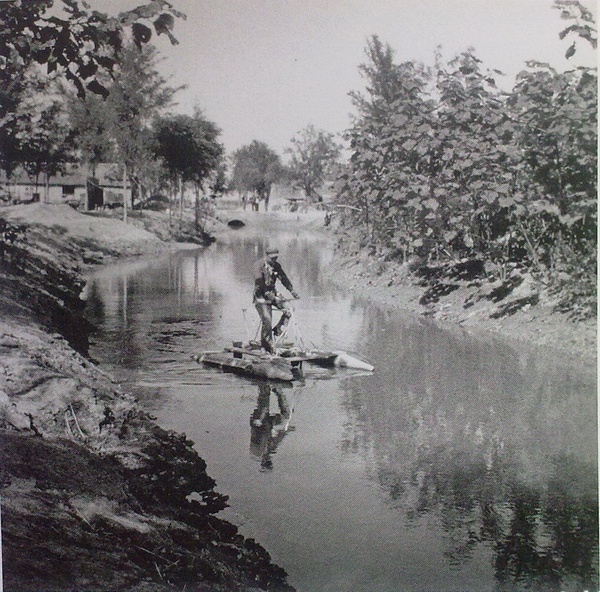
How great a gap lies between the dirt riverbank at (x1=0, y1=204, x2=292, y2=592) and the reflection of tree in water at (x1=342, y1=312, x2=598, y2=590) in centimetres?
154

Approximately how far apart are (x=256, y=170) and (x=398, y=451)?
60.8 feet

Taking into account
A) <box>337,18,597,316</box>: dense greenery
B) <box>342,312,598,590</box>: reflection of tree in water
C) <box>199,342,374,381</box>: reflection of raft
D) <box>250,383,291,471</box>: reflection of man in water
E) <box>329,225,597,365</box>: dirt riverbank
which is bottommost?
<box>250,383,291,471</box>: reflection of man in water

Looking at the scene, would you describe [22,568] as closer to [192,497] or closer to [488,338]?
[192,497]

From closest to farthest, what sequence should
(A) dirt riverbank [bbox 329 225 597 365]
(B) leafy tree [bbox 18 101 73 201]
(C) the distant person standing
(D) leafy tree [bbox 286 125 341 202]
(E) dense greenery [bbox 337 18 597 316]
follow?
(E) dense greenery [bbox 337 18 597 316], (A) dirt riverbank [bbox 329 225 597 365], (C) the distant person standing, (B) leafy tree [bbox 18 101 73 201], (D) leafy tree [bbox 286 125 341 202]

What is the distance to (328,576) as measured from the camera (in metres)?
4.59

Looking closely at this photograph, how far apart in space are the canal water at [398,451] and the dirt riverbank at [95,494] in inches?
13.2

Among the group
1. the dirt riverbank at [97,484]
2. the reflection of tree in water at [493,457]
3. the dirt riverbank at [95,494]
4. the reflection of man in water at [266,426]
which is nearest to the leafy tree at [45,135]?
the dirt riverbank at [97,484]

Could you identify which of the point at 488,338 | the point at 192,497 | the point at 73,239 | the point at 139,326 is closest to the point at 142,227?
the point at 73,239

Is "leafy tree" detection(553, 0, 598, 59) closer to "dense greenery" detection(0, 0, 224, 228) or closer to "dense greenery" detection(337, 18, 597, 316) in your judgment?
"dense greenery" detection(337, 18, 597, 316)

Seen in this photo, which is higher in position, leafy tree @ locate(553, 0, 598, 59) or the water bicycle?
leafy tree @ locate(553, 0, 598, 59)

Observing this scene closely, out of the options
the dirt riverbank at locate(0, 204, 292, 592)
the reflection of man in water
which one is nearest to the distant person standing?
the reflection of man in water

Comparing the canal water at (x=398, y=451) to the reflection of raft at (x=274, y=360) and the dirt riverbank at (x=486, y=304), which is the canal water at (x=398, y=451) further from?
the dirt riverbank at (x=486, y=304)

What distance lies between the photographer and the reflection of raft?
9250mm

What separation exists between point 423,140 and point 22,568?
11.2m
